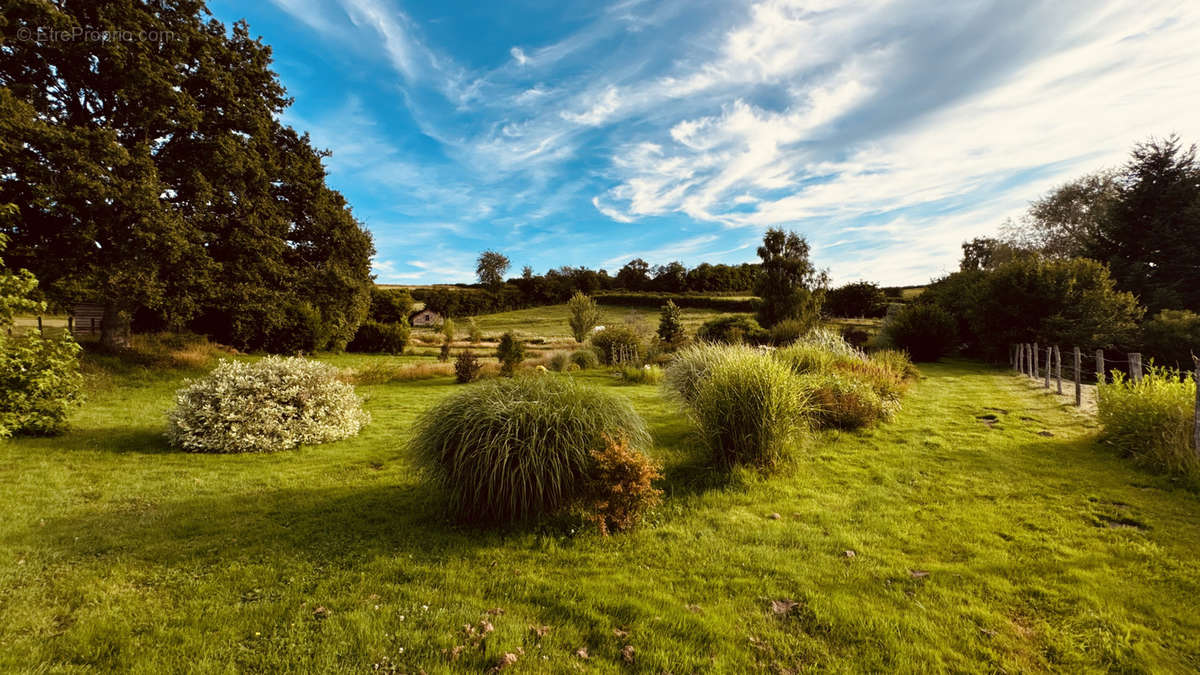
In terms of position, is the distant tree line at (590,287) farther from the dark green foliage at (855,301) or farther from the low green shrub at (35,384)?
the low green shrub at (35,384)

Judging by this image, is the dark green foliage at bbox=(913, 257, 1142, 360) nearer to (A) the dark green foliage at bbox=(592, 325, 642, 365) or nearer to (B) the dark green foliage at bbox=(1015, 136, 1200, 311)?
(B) the dark green foliage at bbox=(1015, 136, 1200, 311)

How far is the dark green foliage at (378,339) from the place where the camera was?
25.8 metres

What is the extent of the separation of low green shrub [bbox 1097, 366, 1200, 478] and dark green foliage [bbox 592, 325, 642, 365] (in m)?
14.4

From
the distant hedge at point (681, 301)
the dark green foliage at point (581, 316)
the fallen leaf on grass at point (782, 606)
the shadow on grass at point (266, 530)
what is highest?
the distant hedge at point (681, 301)

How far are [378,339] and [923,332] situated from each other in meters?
29.0

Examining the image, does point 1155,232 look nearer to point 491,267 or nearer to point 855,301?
point 855,301

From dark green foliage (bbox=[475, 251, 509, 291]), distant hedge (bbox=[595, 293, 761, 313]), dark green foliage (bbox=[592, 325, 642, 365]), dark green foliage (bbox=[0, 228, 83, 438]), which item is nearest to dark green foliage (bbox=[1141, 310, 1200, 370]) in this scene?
dark green foliage (bbox=[592, 325, 642, 365])

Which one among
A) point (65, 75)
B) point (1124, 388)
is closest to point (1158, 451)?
point (1124, 388)

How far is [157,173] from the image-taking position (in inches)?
515

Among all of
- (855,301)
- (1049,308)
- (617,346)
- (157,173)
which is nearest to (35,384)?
(157,173)

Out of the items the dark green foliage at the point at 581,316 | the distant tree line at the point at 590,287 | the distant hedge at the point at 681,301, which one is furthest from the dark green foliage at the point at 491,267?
the dark green foliage at the point at 581,316

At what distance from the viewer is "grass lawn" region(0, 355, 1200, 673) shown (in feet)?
9.23

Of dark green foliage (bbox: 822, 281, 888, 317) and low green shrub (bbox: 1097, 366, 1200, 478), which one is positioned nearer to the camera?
low green shrub (bbox: 1097, 366, 1200, 478)

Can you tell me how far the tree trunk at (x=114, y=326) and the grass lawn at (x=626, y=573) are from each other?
10.9 metres
